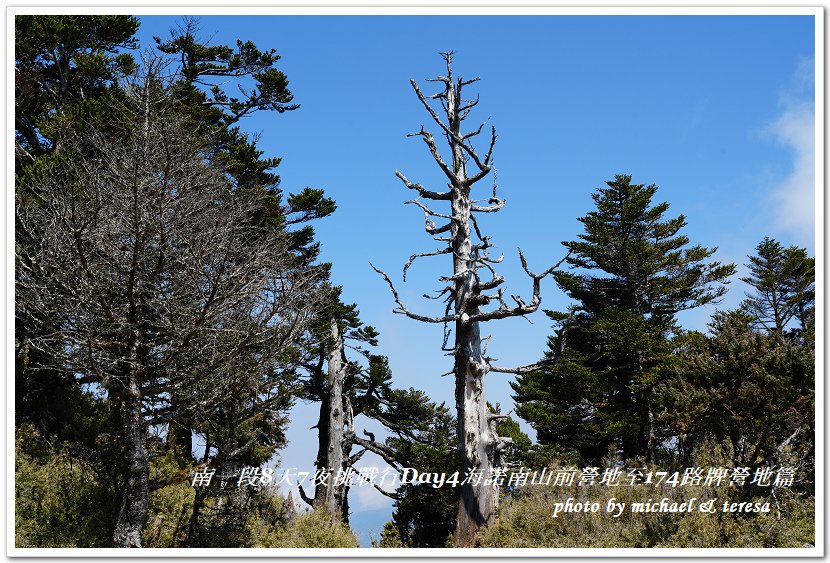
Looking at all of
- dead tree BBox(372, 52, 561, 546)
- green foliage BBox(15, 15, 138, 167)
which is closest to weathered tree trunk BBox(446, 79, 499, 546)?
dead tree BBox(372, 52, 561, 546)

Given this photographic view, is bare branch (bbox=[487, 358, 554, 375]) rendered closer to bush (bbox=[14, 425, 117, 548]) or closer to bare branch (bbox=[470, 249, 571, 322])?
bare branch (bbox=[470, 249, 571, 322])

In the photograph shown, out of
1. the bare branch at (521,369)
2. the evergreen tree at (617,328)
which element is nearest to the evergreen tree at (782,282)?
the evergreen tree at (617,328)

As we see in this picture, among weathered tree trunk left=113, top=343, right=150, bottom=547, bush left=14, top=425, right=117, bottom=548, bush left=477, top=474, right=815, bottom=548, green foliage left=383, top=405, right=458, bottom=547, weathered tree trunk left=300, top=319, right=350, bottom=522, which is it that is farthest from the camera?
weathered tree trunk left=300, top=319, right=350, bottom=522

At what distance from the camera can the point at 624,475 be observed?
14742 millimetres

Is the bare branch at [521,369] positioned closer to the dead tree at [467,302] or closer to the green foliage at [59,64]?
the dead tree at [467,302]

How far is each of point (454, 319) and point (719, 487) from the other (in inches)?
209

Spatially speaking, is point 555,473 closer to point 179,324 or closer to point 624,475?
point 624,475

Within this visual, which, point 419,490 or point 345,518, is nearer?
point 419,490

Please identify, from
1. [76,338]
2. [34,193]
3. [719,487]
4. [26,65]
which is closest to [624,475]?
[719,487]

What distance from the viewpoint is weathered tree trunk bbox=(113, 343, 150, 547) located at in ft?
38.3

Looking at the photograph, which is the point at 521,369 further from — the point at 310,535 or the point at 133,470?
the point at 133,470

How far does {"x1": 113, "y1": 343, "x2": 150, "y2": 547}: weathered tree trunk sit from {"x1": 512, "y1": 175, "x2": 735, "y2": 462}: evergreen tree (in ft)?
35.5

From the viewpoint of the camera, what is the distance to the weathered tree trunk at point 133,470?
38.3 ft

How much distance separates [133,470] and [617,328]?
44.7 ft
